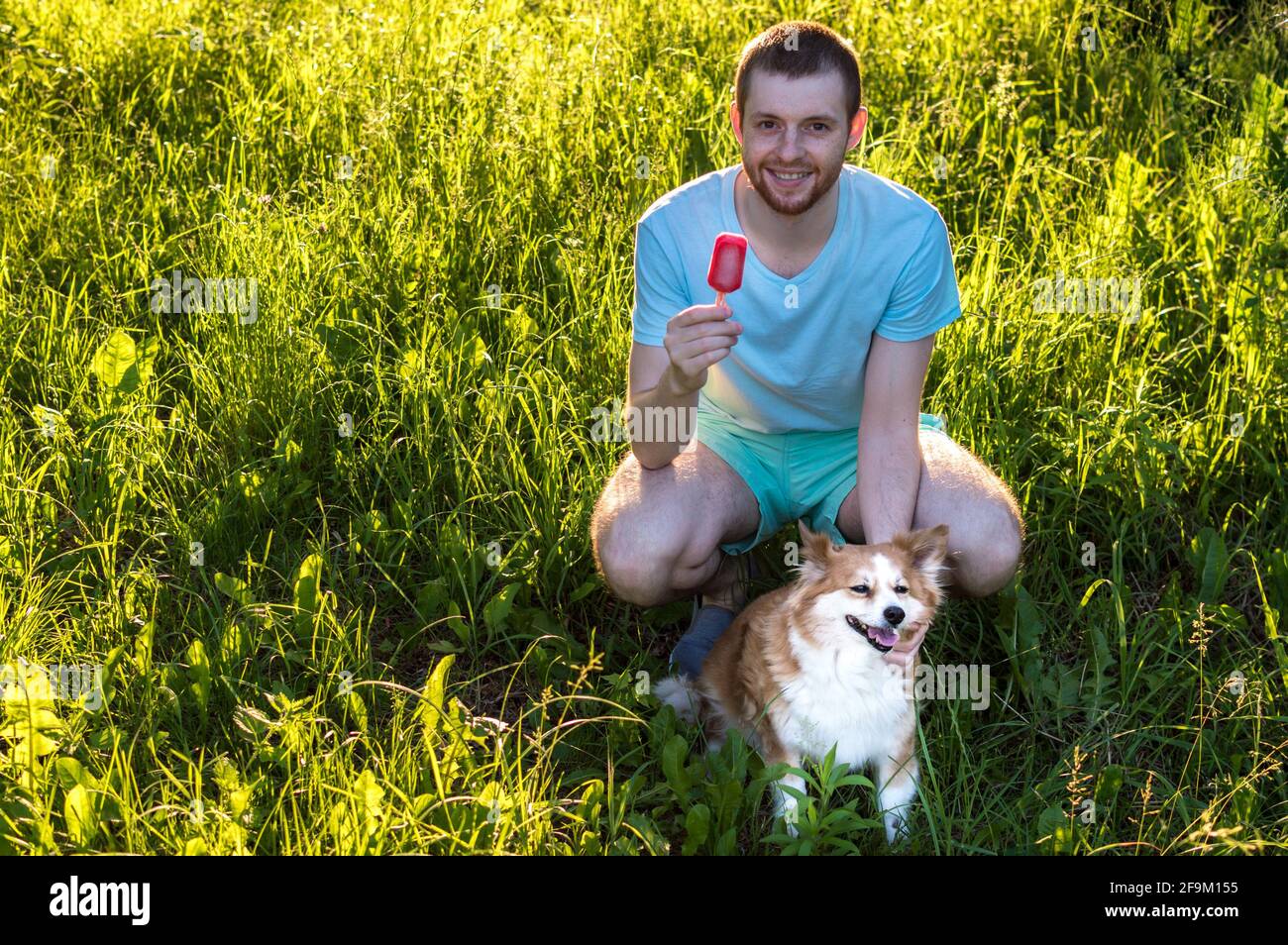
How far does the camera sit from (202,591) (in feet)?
10.8

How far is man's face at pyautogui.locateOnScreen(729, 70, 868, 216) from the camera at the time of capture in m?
2.84

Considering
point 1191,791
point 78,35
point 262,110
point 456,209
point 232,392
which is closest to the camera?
point 1191,791

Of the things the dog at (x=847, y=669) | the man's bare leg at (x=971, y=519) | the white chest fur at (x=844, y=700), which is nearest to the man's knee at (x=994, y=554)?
the man's bare leg at (x=971, y=519)

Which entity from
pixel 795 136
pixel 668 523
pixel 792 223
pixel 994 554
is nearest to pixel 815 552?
pixel 668 523

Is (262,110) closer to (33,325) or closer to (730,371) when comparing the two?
(33,325)

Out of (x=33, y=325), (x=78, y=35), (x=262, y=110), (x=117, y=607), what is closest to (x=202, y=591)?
(x=117, y=607)

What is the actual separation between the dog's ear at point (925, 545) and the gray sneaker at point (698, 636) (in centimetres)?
61

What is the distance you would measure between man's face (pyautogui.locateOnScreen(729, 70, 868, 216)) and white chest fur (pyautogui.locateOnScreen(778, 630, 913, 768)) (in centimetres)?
101

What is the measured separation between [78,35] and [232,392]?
2376 mm

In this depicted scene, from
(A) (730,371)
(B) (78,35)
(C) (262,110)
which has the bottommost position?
(A) (730,371)

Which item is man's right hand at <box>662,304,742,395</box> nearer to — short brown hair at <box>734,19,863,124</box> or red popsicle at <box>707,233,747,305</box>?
red popsicle at <box>707,233,747,305</box>

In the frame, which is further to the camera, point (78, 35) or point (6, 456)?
point (78, 35)

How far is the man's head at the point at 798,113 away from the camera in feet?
9.32

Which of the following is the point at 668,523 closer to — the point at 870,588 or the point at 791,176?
the point at 870,588
